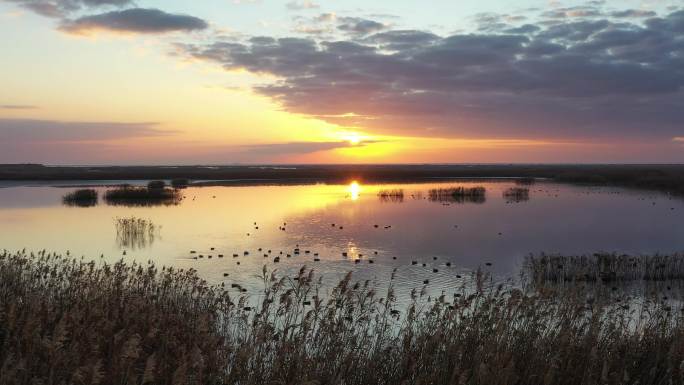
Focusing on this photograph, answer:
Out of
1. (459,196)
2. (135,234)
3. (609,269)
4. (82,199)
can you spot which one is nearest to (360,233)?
(135,234)

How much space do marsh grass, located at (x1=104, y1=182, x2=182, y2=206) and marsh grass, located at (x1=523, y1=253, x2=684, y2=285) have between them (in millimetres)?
39591

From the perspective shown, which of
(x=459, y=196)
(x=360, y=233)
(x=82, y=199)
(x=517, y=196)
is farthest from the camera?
(x=459, y=196)

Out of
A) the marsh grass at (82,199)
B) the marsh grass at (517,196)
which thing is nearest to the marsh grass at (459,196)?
the marsh grass at (517,196)

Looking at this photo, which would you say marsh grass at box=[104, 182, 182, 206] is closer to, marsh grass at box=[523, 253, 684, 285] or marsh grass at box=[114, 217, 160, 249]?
marsh grass at box=[114, 217, 160, 249]

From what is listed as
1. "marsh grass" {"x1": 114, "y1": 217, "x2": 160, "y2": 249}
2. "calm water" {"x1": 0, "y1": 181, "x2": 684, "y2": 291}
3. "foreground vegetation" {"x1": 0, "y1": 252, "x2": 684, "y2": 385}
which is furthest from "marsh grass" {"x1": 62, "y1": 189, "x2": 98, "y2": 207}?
"foreground vegetation" {"x1": 0, "y1": 252, "x2": 684, "y2": 385}

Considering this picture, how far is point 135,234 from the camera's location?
1265 inches

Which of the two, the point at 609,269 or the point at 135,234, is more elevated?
the point at 135,234

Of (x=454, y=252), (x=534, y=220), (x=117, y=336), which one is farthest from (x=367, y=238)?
(x=117, y=336)

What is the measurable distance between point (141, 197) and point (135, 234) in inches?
1076

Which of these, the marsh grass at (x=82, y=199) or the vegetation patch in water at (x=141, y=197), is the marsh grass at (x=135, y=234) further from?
the vegetation patch in water at (x=141, y=197)

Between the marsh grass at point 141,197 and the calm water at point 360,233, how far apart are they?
10.1ft

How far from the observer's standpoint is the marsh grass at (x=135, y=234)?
2942 centimetres

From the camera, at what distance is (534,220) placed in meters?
41.7

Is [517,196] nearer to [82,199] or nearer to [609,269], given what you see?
[609,269]
